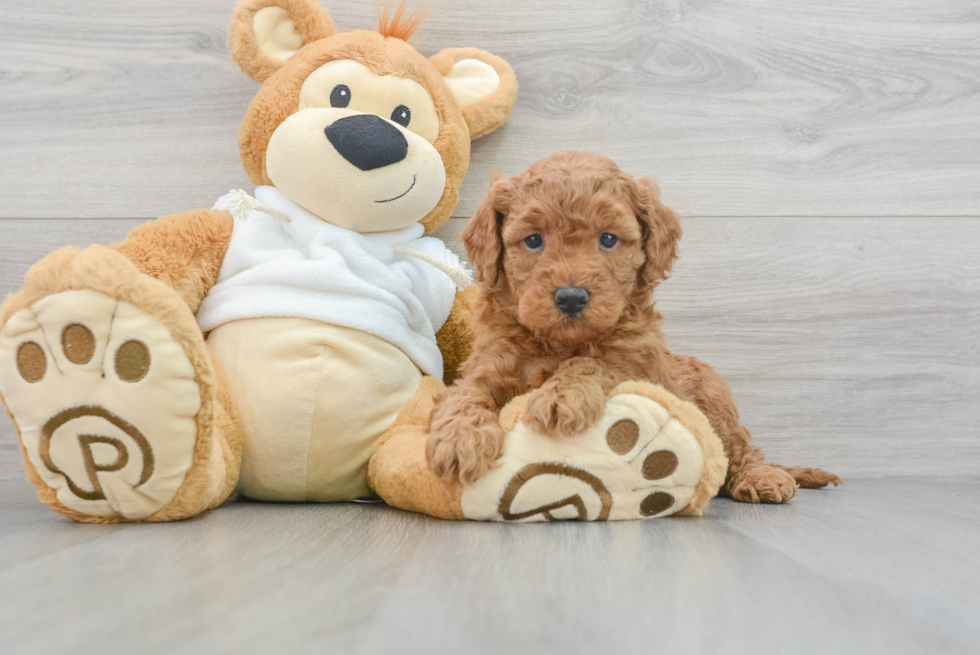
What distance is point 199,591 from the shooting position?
679mm

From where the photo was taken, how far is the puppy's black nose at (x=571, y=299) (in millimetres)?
965

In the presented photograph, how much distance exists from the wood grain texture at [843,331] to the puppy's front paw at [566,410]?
65 centimetres

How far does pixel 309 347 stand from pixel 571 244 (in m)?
0.47

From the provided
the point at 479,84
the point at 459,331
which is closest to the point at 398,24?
the point at 479,84

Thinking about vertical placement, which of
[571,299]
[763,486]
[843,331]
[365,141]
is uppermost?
[365,141]

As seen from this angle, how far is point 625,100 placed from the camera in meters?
1.56

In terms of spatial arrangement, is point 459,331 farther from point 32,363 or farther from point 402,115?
point 32,363

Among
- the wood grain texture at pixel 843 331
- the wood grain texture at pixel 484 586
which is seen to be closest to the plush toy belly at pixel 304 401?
the wood grain texture at pixel 484 586

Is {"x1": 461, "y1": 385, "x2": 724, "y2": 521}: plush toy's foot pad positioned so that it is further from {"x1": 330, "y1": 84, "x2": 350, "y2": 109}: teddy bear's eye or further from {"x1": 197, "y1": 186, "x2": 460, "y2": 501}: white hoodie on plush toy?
{"x1": 330, "y1": 84, "x2": 350, "y2": 109}: teddy bear's eye

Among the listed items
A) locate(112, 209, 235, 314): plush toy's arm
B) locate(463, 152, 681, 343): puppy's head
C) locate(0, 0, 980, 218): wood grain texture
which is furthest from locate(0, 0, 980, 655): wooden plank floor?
locate(463, 152, 681, 343): puppy's head

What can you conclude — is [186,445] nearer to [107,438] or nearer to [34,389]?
[107,438]

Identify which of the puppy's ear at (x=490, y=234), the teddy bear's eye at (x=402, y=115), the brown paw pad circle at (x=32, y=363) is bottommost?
the brown paw pad circle at (x=32, y=363)

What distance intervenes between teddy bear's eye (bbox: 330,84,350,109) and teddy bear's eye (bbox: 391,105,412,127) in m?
0.09

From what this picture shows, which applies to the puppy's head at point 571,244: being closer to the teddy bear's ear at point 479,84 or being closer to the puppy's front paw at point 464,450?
the puppy's front paw at point 464,450
